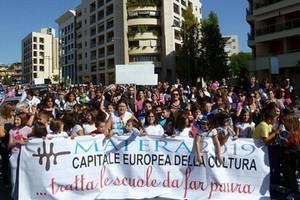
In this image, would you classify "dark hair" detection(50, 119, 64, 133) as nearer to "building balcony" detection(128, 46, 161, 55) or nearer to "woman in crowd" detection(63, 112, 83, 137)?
"woman in crowd" detection(63, 112, 83, 137)

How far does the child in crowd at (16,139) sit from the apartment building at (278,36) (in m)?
31.8

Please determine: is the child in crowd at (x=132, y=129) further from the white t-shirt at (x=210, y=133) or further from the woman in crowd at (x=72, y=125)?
the white t-shirt at (x=210, y=133)

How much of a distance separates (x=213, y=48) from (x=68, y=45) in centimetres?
6038

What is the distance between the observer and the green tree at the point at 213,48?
46500 millimetres

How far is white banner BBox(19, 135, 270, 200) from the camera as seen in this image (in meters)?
6.35

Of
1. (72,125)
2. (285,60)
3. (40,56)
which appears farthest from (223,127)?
(40,56)

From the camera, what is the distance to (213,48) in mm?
47156

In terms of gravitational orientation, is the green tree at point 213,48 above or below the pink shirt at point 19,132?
above

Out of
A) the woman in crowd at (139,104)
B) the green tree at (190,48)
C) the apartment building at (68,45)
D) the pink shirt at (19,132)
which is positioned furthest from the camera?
the apartment building at (68,45)

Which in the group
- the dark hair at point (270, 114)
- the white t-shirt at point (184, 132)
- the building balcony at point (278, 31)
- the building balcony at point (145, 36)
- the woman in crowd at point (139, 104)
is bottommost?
the white t-shirt at point (184, 132)

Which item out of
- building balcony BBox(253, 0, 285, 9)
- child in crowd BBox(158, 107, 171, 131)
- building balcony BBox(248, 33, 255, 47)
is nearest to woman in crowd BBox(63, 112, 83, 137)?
child in crowd BBox(158, 107, 171, 131)

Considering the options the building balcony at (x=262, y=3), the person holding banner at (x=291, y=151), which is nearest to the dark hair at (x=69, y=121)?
the person holding banner at (x=291, y=151)

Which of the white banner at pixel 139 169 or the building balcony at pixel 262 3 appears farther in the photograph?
the building balcony at pixel 262 3

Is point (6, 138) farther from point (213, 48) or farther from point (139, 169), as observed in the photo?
point (213, 48)
